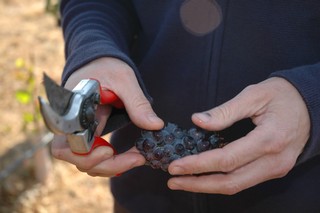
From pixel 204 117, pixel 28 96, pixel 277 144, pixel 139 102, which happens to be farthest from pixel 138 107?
pixel 28 96

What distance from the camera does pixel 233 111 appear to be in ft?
2.34

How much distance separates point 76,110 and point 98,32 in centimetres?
28

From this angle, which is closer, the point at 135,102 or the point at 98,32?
the point at 135,102

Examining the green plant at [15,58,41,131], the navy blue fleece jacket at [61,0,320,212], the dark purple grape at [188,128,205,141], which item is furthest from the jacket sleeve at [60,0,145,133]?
the green plant at [15,58,41,131]

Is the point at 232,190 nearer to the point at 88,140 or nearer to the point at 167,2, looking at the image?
the point at 88,140

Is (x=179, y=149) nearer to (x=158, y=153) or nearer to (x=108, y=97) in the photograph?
(x=158, y=153)

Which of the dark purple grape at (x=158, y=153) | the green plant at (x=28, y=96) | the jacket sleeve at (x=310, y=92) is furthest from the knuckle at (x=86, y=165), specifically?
Result: the green plant at (x=28, y=96)

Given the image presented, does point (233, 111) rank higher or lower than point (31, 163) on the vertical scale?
higher

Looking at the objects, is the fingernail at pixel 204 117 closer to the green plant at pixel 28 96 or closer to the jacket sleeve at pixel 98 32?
the jacket sleeve at pixel 98 32

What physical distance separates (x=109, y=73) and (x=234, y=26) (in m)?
0.24

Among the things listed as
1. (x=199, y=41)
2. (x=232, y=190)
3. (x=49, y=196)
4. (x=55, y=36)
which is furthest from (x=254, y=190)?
(x=55, y=36)

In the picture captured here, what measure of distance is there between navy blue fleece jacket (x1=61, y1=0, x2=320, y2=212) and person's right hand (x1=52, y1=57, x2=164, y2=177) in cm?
2

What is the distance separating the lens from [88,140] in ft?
2.38

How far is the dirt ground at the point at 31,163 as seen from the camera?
2059mm
